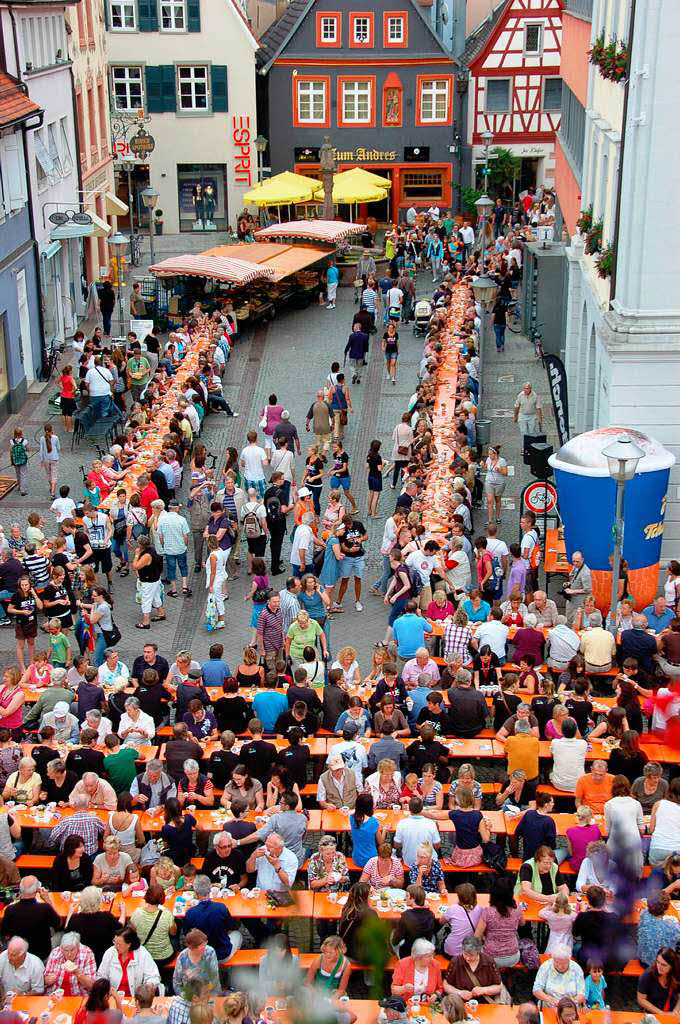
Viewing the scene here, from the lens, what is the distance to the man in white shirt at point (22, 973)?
10.6 metres

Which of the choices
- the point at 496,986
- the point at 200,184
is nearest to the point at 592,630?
the point at 496,986

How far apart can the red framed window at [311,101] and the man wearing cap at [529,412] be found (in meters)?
30.2

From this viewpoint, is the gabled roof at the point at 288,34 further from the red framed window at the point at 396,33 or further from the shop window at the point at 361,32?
the red framed window at the point at 396,33

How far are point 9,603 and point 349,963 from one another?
814cm

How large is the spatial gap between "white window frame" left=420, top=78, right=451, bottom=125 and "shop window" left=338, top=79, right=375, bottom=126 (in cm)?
178

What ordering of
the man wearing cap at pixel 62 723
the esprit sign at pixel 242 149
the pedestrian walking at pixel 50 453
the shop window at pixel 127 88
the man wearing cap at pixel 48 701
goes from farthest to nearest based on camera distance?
the esprit sign at pixel 242 149 → the shop window at pixel 127 88 → the pedestrian walking at pixel 50 453 → the man wearing cap at pixel 48 701 → the man wearing cap at pixel 62 723

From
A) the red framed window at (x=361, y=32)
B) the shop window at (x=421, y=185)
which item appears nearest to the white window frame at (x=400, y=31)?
the red framed window at (x=361, y=32)

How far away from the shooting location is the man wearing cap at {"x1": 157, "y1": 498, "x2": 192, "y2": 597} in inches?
742

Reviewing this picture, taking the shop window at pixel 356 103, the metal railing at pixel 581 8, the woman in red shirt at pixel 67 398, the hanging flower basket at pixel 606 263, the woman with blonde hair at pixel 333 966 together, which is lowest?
the woman in red shirt at pixel 67 398

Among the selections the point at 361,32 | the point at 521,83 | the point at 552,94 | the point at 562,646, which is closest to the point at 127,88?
the point at 361,32

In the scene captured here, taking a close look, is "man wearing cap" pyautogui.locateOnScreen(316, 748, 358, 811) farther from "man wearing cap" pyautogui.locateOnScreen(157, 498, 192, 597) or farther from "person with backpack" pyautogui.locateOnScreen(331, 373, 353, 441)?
"person with backpack" pyautogui.locateOnScreen(331, 373, 353, 441)

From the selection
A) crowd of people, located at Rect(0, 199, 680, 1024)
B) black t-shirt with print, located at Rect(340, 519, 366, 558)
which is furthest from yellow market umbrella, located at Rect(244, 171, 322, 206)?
black t-shirt with print, located at Rect(340, 519, 366, 558)

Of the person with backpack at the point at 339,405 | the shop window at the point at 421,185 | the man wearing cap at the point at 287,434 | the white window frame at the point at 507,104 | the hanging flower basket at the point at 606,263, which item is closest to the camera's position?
the hanging flower basket at the point at 606,263

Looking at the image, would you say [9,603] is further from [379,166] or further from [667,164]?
[379,166]
